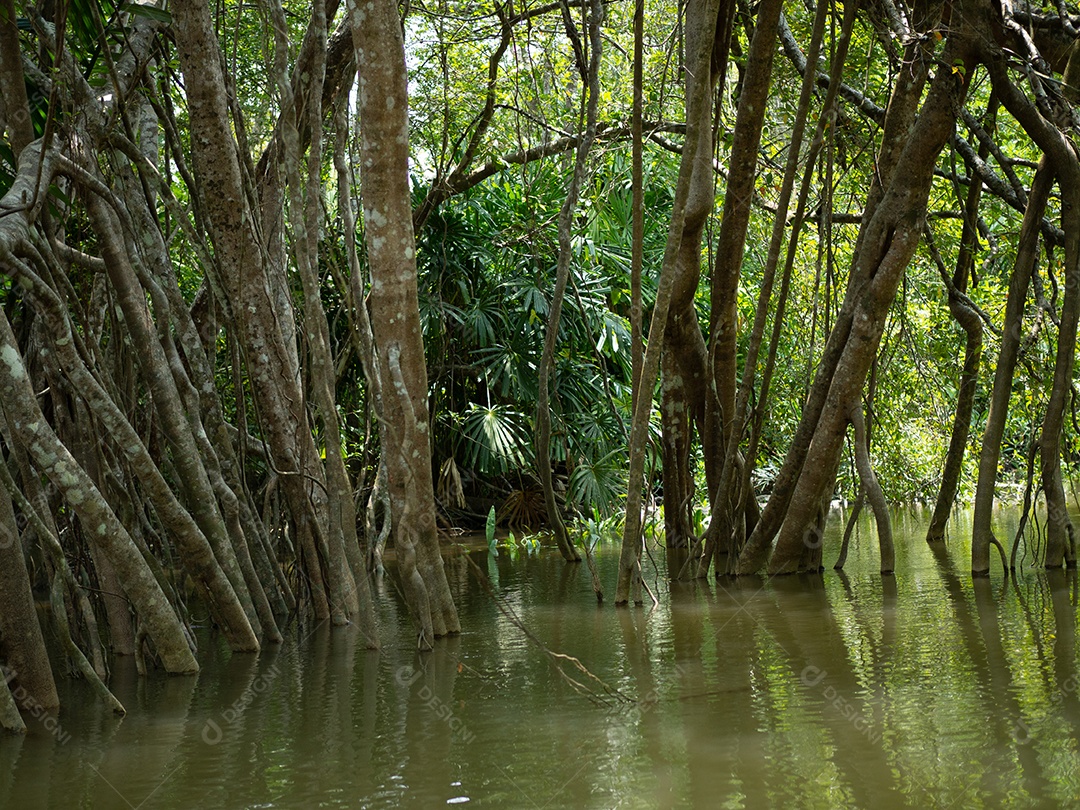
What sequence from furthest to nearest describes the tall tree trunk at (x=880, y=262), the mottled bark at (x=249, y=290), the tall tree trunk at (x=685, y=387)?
the tall tree trunk at (x=685, y=387) < the tall tree trunk at (x=880, y=262) < the mottled bark at (x=249, y=290)

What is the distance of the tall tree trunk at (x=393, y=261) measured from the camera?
15.4 ft

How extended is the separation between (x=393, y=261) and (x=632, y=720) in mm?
2308

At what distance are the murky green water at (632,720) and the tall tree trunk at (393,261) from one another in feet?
2.18

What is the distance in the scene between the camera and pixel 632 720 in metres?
3.31

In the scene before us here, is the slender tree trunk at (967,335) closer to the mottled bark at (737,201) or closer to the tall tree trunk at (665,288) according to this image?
the mottled bark at (737,201)

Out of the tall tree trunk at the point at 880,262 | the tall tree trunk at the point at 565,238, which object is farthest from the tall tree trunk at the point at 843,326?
the tall tree trunk at the point at 565,238

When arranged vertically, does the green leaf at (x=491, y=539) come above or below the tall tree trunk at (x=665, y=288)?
below

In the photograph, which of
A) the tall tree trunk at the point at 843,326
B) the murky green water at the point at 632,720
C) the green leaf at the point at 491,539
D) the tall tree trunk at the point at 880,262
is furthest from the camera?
the green leaf at the point at 491,539

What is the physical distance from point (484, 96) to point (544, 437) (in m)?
3.98

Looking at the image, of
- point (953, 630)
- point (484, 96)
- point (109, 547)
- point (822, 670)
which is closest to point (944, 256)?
point (484, 96)

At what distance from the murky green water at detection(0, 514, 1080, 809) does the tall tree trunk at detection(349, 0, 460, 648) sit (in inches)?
26.1

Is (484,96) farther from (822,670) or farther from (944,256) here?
(822,670)

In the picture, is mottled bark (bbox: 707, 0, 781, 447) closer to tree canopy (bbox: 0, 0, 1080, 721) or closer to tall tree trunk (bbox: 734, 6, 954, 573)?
tree canopy (bbox: 0, 0, 1080, 721)

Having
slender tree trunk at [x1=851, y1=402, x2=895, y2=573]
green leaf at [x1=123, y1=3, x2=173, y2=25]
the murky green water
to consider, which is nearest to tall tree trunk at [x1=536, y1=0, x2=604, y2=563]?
the murky green water
